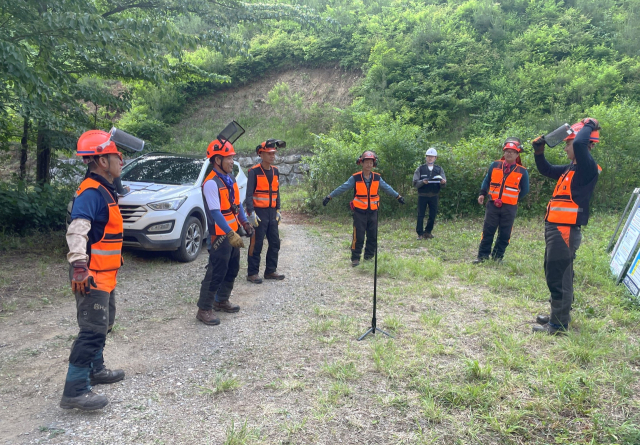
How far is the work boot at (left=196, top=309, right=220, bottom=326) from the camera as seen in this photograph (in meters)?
4.91

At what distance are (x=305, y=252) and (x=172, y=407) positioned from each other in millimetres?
5538

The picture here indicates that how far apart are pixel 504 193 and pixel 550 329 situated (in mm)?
3273

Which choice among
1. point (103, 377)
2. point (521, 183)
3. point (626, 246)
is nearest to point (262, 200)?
point (103, 377)

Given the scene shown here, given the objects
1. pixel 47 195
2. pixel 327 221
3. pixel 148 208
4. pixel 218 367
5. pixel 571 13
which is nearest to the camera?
pixel 218 367

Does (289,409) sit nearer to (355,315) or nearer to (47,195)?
(355,315)

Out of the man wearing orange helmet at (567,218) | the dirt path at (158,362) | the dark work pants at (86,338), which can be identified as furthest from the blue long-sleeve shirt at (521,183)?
the dark work pants at (86,338)

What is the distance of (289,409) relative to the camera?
127 inches

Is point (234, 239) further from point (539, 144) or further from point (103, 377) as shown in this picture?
point (539, 144)

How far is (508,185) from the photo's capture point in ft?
23.9

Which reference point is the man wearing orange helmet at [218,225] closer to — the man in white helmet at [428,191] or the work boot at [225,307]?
the work boot at [225,307]

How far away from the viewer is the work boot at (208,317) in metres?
4.91

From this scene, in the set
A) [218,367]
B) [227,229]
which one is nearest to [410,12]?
[227,229]

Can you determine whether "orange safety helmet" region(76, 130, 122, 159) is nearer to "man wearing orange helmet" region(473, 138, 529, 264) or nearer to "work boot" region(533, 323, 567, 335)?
"work boot" region(533, 323, 567, 335)

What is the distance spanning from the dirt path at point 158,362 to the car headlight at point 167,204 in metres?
1.12
